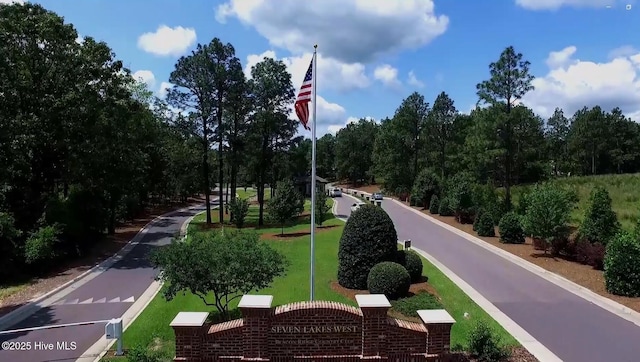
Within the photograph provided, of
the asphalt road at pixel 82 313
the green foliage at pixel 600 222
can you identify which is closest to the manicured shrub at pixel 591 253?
the green foliage at pixel 600 222

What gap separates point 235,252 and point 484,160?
25.3 m

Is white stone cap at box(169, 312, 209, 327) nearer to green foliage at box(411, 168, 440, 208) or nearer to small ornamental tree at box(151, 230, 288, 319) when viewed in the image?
small ornamental tree at box(151, 230, 288, 319)

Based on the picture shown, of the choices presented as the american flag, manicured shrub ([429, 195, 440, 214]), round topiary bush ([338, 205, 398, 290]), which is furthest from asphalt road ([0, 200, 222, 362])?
manicured shrub ([429, 195, 440, 214])

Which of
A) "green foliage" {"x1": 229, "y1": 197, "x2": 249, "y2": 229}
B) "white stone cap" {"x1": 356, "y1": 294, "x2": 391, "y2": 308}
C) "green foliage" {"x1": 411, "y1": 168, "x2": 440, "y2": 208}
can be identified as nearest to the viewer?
"white stone cap" {"x1": 356, "y1": 294, "x2": 391, "y2": 308}

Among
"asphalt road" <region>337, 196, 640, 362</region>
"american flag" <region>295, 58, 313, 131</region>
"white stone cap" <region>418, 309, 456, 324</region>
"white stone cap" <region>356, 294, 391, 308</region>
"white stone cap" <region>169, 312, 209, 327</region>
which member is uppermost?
"american flag" <region>295, 58, 313, 131</region>

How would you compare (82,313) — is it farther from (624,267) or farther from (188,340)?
(624,267)

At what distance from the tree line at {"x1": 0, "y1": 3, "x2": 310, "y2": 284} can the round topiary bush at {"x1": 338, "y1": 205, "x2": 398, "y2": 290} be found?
1351 cm

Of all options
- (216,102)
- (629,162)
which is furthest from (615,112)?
(216,102)

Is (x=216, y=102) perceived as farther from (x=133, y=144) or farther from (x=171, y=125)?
(x=133, y=144)

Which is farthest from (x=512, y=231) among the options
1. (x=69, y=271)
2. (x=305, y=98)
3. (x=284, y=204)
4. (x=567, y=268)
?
(x=69, y=271)

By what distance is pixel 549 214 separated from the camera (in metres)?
22.2

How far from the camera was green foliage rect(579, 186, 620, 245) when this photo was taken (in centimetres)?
2181

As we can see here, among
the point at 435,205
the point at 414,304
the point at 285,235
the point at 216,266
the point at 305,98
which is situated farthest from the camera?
the point at 435,205

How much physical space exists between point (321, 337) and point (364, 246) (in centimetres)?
754
